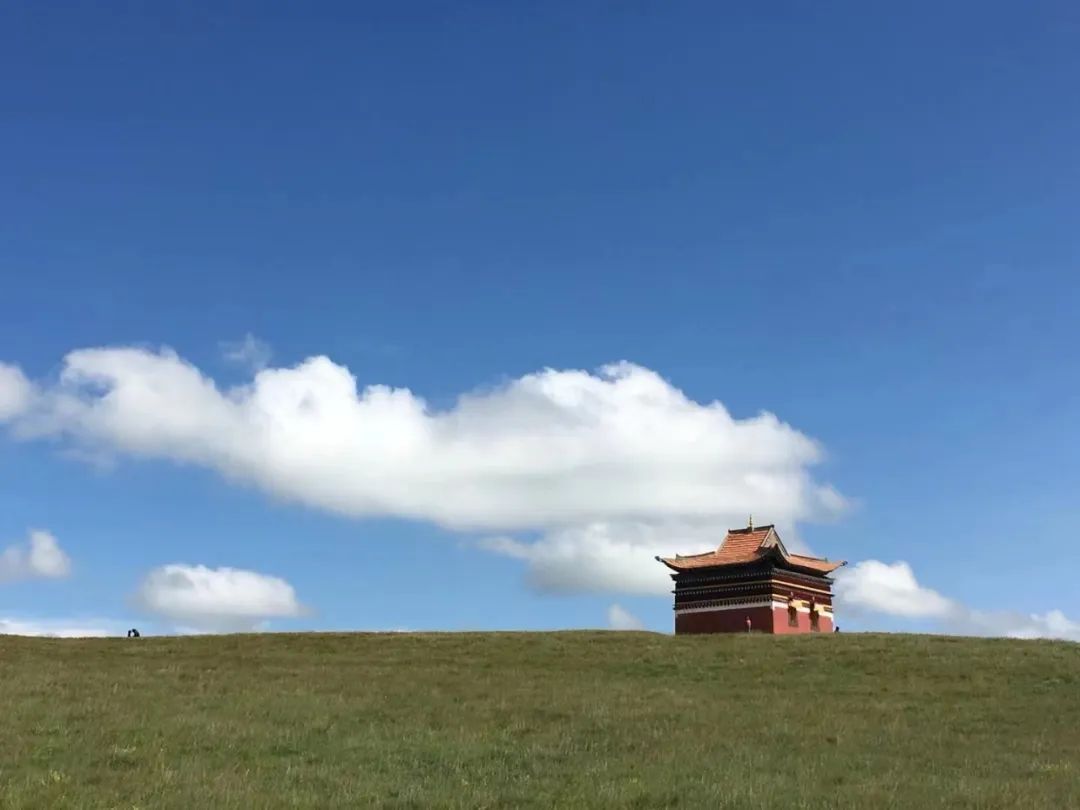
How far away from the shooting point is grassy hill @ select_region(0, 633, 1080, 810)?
1507 centimetres

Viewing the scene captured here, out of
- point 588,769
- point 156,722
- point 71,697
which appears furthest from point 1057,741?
point 71,697

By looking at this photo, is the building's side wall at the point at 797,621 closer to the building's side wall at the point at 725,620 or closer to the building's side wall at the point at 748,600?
the building's side wall at the point at 748,600

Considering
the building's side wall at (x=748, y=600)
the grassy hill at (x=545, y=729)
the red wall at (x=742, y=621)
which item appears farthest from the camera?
the building's side wall at (x=748, y=600)

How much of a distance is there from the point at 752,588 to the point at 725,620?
103 inches

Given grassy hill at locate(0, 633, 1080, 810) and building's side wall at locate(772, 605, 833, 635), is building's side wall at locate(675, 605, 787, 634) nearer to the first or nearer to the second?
building's side wall at locate(772, 605, 833, 635)

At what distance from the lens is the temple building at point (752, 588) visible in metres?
57.8

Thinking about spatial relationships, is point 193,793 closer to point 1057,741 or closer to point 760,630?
point 1057,741

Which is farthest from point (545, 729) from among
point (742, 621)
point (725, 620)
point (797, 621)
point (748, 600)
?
point (797, 621)

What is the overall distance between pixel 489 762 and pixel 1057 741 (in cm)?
1291

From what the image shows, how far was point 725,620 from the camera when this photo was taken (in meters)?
58.9

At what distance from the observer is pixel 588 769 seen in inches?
669

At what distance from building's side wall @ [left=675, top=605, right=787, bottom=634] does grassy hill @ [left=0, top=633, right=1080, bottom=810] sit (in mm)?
16887

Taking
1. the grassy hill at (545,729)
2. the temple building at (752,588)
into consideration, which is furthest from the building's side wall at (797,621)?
the grassy hill at (545,729)

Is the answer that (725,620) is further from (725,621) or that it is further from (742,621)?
(742,621)
